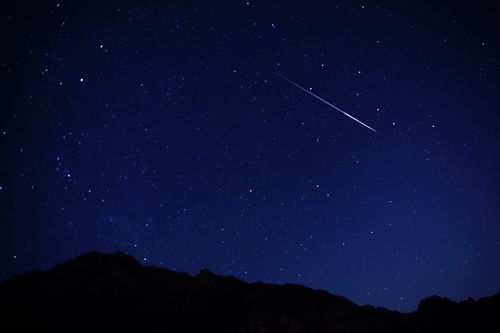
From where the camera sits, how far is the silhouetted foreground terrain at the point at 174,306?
2323cm

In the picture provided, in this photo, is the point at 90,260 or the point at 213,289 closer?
the point at 90,260

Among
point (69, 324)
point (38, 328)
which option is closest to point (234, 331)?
point (69, 324)

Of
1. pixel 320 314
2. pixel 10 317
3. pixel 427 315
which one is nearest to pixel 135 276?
pixel 10 317

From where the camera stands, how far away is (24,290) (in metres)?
24.1

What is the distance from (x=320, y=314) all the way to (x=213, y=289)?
1043 cm

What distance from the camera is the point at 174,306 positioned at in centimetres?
2800

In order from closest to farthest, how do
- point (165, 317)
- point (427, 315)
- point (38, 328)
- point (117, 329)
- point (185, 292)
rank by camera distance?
point (38, 328), point (117, 329), point (165, 317), point (185, 292), point (427, 315)

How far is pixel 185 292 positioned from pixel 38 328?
11.8 metres

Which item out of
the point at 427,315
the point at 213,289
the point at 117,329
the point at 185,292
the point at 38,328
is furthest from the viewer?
the point at 427,315

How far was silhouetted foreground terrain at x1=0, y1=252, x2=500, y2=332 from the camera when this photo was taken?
23.2 meters

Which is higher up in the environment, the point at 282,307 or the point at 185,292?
the point at 185,292

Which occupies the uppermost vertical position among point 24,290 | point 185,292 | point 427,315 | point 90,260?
point 24,290

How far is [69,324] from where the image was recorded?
2239 centimetres

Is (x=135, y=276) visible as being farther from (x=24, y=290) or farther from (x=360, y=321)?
(x=360, y=321)
